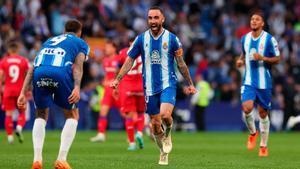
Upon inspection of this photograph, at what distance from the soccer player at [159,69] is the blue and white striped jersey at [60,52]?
1.56 metres

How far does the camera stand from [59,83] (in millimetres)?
12430

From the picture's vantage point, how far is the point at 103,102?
22.6m

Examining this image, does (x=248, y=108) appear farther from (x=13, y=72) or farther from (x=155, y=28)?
(x=13, y=72)

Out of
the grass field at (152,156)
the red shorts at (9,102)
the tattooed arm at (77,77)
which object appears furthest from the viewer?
the red shorts at (9,102)

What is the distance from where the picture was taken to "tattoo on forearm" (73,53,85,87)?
491 inches

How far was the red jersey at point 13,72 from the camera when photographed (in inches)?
827

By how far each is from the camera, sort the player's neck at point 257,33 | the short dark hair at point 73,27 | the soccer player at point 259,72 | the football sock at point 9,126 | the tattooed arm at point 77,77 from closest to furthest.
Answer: the tattooed arm at point 77,77, the short dark hair at point 73,27, the soccer player at point 259,72, the player's neck at point 257,33, the football sock at point 9,126

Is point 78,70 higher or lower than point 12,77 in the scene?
higher

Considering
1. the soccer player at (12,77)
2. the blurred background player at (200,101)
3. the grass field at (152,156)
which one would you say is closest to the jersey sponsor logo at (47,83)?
the grass field at (152,156)

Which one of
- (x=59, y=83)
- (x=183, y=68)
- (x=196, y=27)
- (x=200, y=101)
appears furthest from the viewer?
(x=196, y=27)

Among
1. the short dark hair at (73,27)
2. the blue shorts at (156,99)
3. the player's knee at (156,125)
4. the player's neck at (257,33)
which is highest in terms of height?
the player's neck at (257,33)

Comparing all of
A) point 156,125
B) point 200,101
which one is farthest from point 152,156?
point 200,101

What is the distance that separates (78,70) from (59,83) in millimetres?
359

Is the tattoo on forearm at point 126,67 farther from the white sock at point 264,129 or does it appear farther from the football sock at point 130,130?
the football sock at point 130,130
